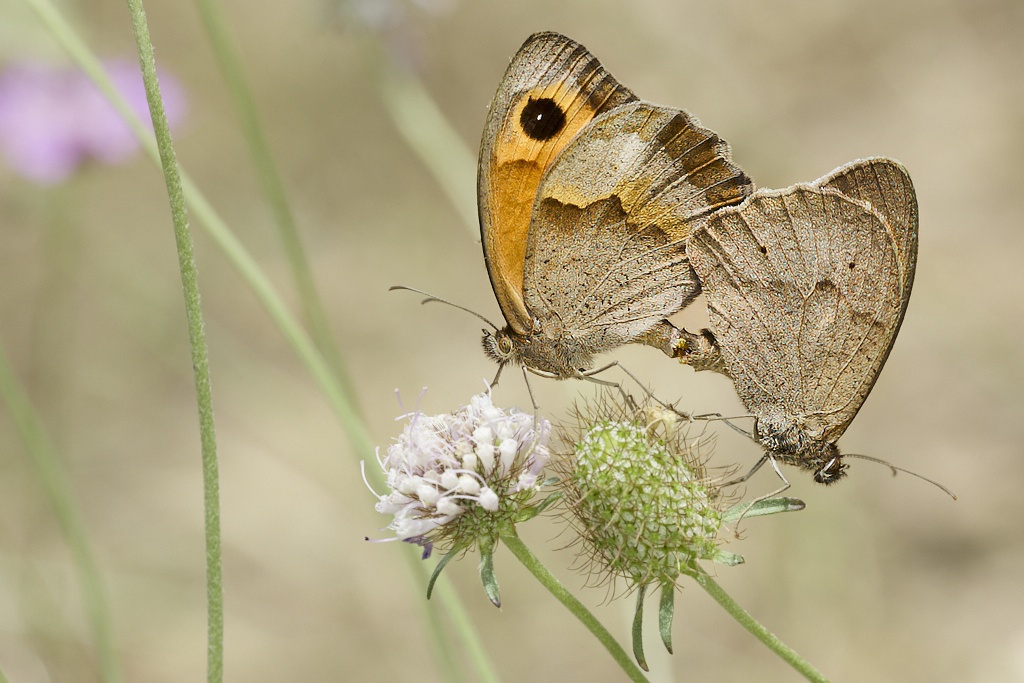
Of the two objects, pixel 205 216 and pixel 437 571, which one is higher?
pixel 205 216

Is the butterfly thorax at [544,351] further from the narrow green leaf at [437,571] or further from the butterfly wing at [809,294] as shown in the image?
the narrow green leaf at [437,571]

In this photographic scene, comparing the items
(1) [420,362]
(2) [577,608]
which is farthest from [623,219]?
(1) [420,362]

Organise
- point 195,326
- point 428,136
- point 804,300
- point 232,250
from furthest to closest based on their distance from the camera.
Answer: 1. point 428,136
2. point 804,300
3. point 232,250
4. point 195,326

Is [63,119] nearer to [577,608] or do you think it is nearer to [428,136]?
[428,136]

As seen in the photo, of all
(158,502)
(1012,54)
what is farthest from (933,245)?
(158,502)

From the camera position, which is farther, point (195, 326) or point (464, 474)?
point (464, 474)

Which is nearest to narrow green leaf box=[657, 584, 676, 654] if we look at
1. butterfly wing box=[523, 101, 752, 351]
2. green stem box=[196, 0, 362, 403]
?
butterfly wing box=[523, 101, 752, 351]

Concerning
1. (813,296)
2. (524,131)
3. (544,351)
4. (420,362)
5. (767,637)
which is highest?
(420,362)
